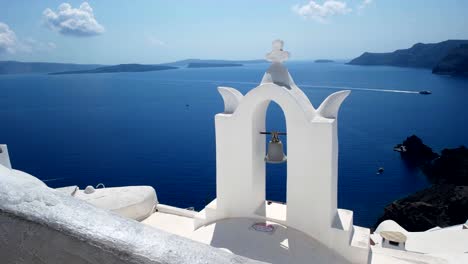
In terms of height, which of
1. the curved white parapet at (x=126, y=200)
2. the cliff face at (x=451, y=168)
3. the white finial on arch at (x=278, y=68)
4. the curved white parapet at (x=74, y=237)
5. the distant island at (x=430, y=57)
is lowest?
the cliff face at (x=451, y=168)

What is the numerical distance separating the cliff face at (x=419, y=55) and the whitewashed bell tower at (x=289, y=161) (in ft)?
440

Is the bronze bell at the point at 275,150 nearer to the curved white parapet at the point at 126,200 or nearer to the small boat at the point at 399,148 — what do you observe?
the curved white parapet at the point at 126,200

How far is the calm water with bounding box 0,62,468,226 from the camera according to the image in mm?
31281

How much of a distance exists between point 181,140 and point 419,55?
133m

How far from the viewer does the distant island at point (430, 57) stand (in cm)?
10711

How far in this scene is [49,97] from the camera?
77.4 m

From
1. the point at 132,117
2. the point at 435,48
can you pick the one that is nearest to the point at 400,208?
the point at 132,117

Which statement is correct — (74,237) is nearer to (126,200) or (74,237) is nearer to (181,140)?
(126,200)

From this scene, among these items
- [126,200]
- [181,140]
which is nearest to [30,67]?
[181,140]

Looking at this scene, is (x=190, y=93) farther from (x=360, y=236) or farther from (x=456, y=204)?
(x=360, y=236)

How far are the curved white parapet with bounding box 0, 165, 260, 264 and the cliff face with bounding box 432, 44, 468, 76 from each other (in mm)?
119800

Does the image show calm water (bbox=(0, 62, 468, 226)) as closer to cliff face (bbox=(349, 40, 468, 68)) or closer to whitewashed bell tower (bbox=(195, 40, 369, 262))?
whitewashed bell tower (bbox=(195, 40, 369, 262))

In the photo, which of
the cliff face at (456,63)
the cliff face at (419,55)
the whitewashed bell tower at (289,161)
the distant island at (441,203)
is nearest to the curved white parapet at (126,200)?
the whitewashed bell tower at (289,161)

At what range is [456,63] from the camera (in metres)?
106
